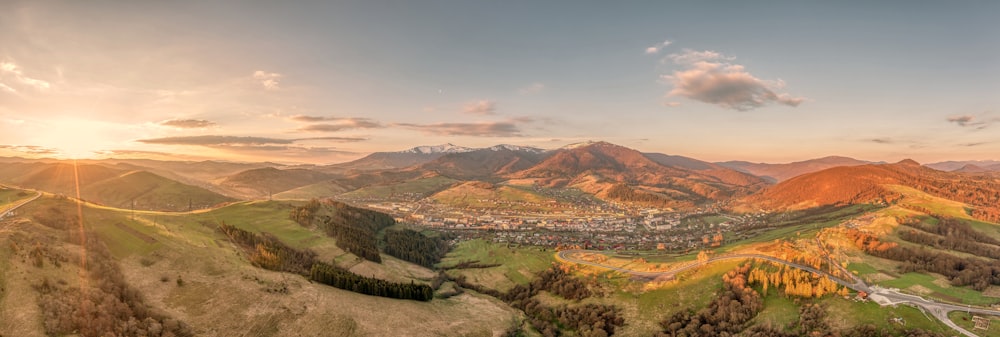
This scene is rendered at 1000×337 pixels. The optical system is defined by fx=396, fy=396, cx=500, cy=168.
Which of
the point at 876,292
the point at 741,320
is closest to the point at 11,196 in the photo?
the point at 741,320

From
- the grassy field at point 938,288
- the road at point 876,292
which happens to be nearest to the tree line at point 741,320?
the road at point 876,292

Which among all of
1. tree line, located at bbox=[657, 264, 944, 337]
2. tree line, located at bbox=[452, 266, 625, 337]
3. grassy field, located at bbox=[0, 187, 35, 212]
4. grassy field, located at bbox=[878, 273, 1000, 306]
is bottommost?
tree line, located at bbox=[452, 266, 625, 337]

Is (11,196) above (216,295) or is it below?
above

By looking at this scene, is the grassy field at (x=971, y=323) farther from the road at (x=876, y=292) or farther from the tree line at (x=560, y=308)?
the tree line at (x=560, y=308)

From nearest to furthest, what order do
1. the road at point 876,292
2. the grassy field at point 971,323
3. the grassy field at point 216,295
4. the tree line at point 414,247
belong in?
1. the grassy field at point 216,295
2. the grassy field at point 971,323
3. the road at point 876,292
4. the tree line at point 414,247

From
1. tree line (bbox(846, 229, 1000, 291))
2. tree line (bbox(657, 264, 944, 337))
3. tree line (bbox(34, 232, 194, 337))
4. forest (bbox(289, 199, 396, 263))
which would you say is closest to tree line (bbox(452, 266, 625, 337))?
tree line (bbox(657, 264, 944, 337))

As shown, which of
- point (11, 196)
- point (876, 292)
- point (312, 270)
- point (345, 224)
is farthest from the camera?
point (345, 224)

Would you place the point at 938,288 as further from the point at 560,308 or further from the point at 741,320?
the point at 560,308

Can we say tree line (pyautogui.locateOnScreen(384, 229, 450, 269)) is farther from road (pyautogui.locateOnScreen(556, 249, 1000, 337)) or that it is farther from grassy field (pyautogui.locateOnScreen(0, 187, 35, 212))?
grassy field (pyautogui.locateOnScreen(0, 187, 35, 212))

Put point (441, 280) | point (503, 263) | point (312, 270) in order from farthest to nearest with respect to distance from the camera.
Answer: point (503, 263)
point (441, 280)
point (312, 270)
